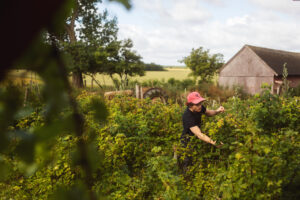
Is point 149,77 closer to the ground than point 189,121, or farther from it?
farther from it

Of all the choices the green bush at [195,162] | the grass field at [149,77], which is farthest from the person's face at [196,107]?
the grass field at [149,77]

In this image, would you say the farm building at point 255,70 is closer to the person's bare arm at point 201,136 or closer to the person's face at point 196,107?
the person's face at point 196,107

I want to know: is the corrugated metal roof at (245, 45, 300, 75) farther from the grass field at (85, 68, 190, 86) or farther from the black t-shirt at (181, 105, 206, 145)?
the black t-shirt at (181, 105, 206, 145)

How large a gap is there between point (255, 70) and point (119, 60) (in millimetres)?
13202

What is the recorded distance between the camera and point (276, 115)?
3.53 meters

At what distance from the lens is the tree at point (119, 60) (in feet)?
60.6

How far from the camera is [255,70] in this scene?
19.8 meters

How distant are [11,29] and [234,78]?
23.2 metres

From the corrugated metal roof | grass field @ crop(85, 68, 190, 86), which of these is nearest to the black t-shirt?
grass field @ crop(85, 68, 190, 86)

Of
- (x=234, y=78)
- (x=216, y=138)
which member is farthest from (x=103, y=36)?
(x=216, y=138)

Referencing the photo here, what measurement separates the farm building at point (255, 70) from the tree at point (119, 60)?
31.4 ft

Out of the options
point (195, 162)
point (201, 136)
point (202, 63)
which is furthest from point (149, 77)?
point (201, 136)

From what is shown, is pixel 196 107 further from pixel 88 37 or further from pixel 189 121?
pixel 88 37

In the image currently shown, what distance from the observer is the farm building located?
62.6 ft
